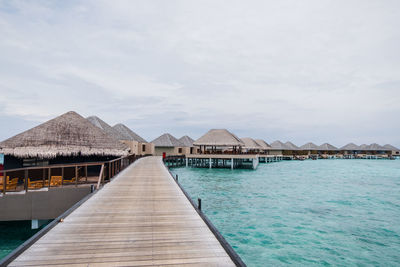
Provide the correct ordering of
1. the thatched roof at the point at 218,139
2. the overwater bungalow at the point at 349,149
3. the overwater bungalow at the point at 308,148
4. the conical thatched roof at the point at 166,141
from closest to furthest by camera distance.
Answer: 1. the thatched roof at the point at 218,139
2. the conical thatched roof at the point at 166,141
3. the overwater bungalow at the point at 308,148
4. the overwater bungalow at the point at 349,149

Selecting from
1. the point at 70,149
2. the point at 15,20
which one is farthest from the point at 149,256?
the point at 15,20

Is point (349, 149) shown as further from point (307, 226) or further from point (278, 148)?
point (307, 226)

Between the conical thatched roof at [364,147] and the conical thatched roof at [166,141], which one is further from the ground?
the conical thatched roof at [166,141]

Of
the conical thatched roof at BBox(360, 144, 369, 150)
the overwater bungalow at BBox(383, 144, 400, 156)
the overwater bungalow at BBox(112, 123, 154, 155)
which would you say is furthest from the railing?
the overwater bungalow at BBox(383, 144, 400, 156)

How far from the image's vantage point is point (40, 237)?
482 centimetres

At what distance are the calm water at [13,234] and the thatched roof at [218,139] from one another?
30227 millimetres

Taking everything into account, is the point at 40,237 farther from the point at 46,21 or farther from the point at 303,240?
the point at 46,21

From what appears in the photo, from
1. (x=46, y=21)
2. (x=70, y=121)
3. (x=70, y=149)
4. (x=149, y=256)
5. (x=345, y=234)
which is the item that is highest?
(x=46, y=21)

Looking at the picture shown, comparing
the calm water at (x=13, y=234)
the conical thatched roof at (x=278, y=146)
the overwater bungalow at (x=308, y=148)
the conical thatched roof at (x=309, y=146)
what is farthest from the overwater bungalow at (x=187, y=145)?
the conical thatched roof at (x=309, y=146)

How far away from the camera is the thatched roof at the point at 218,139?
38875 millimetres

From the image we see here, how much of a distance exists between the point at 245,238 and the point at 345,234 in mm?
4513

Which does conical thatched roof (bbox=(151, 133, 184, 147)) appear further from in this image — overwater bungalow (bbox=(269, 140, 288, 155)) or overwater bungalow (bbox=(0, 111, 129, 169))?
overwater bungalow (bbox=(269, 140, 288, 155))

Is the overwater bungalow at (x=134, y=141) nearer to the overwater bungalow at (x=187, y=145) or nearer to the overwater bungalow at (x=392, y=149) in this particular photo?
the overwater bungalow at (x=187, y=145)

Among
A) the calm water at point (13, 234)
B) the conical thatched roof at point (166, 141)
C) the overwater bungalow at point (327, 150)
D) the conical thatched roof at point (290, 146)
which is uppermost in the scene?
the conical thatched roof at point (166, 141)
